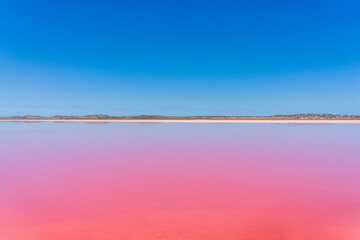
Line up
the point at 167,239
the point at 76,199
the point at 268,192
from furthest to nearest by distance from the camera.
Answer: the point at 268,192
the point at 76,199
the point at 167,239

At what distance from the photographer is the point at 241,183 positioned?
3.64 meters

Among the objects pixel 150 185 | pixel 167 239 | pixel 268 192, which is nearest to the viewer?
pixel 167 239

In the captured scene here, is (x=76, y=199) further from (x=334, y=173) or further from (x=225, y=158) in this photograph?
(x=334, y=173)

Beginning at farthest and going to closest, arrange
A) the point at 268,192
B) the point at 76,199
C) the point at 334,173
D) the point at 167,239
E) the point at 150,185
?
the point at 334,173 → the point at 150,185 → the point at 268,192 → the point at 76,199 → the point at 167,239

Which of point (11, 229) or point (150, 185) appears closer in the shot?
point (11, 229)

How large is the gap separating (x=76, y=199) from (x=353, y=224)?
3.13 m

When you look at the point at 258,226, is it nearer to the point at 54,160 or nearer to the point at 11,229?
the point at 11,229

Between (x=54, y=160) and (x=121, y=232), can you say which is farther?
(x=54, y=160)

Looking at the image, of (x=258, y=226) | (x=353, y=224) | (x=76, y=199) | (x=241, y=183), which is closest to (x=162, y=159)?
(x=241, y=183)

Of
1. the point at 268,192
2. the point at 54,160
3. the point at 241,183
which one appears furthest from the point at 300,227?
the point at 54,160

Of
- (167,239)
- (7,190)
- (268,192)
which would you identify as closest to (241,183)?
(268,192)

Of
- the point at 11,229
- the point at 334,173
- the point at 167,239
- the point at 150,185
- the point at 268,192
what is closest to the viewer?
the point at 167,239

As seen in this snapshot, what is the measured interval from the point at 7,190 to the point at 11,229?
4.13ft

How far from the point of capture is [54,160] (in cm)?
530
